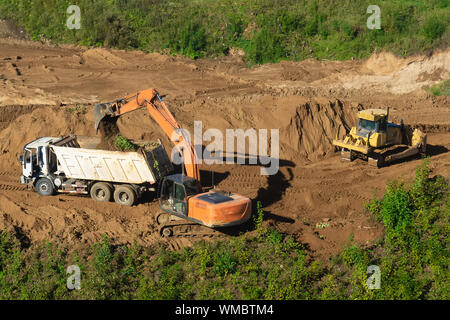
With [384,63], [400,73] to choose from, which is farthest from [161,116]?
[384,63]

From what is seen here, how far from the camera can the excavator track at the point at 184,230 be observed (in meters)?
15.6

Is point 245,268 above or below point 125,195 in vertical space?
below

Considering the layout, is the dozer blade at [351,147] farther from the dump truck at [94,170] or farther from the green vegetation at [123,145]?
the green vegetation at [123,145]

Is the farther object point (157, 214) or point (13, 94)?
point (13, 94)

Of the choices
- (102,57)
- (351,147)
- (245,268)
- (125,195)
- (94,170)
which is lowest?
(245,268)

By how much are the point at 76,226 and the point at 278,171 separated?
7.96 metres

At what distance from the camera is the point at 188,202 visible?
15.3 meters

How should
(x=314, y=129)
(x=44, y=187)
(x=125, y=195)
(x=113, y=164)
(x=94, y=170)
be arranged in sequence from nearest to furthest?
(x=113, y=164), (x=94, y=170), (x=125, y=195), (x=44, y=187), (x=314, y=129)

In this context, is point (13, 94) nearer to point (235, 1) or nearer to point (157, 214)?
point (157, 214)

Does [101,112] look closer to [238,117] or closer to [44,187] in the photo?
[44,187]

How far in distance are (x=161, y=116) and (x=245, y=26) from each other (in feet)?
69.3

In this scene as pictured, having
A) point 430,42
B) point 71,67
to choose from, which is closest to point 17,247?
point 71,67

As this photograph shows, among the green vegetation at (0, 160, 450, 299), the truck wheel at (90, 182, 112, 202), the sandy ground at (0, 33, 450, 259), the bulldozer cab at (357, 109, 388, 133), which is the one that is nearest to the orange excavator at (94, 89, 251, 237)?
the sandy ground at (0, 33, 450, 259)

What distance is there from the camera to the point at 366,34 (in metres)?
35.8
